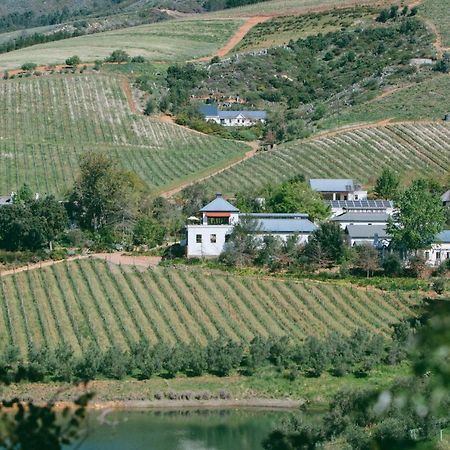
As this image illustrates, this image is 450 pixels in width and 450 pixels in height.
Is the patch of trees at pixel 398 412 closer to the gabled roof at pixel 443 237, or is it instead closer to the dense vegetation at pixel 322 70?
the gabled roof at pixel 443 237

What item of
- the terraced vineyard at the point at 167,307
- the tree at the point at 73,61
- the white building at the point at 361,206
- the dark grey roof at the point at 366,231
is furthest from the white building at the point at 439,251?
the tree at the point at 73,61

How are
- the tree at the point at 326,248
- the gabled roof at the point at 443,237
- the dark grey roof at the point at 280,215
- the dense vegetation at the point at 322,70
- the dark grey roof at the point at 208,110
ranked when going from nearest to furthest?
the tree at the point at 326,248, the gabled roof at the point at 443,237, the dark grey roof at the point at 280,215, the dark grey roof at the point at 208,110, the dense vegetation at the point at 322,70

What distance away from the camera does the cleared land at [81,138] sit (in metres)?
68.3

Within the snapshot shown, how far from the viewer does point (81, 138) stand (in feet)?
259

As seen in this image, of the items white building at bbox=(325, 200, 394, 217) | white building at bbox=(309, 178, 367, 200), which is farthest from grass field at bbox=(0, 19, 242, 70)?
white building at bbox=(325, 200, 394, 217)

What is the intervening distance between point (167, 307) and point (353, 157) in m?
31.7

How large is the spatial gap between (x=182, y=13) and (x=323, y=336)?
404 feet

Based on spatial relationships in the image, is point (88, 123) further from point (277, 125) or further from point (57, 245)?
point (57, 245)

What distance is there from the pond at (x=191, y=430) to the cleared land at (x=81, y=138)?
1223 inches

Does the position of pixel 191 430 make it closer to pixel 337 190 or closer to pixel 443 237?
pixel 443 237

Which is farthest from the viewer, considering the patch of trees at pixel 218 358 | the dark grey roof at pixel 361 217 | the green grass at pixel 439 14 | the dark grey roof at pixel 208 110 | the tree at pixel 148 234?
the green grass at pixel 439 14

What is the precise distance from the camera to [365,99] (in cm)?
8519

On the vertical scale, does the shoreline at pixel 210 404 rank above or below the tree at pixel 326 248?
below

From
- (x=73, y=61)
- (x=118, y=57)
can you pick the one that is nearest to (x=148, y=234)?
(x=73, y=61)
